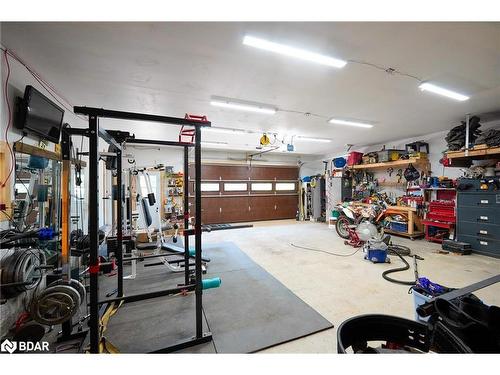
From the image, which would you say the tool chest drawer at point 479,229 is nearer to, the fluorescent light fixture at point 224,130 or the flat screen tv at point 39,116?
the fluorescent light fixture at point 224,130

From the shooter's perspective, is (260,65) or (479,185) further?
(479,185)

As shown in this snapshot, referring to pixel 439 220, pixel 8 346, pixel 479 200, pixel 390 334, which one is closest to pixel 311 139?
pixel 439 220

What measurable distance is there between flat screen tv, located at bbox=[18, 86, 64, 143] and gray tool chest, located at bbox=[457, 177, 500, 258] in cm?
739

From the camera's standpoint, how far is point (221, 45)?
7.35ft

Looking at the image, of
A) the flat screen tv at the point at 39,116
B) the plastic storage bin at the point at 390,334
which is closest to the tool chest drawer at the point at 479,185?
the plastic storage bin at the point at 390,334

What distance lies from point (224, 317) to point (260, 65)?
116 inches

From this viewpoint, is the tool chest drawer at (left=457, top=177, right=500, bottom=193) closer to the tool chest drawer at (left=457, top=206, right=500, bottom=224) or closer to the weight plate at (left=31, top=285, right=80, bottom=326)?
the tool chest drawer at (left=457, top=206, right=500, bottom=224)

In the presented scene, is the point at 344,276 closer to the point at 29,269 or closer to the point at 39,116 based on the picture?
the point at 29,269

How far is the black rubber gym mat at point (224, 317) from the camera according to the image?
1.89 meters

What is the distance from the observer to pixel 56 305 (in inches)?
67.7

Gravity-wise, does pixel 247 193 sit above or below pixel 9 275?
above

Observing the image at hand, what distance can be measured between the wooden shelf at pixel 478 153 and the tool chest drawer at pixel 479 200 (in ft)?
2.62

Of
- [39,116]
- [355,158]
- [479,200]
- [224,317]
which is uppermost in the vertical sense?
[355,158]

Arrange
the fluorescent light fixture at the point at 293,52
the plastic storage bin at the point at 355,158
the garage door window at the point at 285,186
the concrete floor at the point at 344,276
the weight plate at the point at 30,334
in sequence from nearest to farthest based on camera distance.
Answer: the weight plate at the point at 30,334
the fluorescent light fixture at the point at 293,52
the concrete floor at the point at 344,276
the plastic storage bin at the point at 355,158
the garage door window at the point at 285,186
